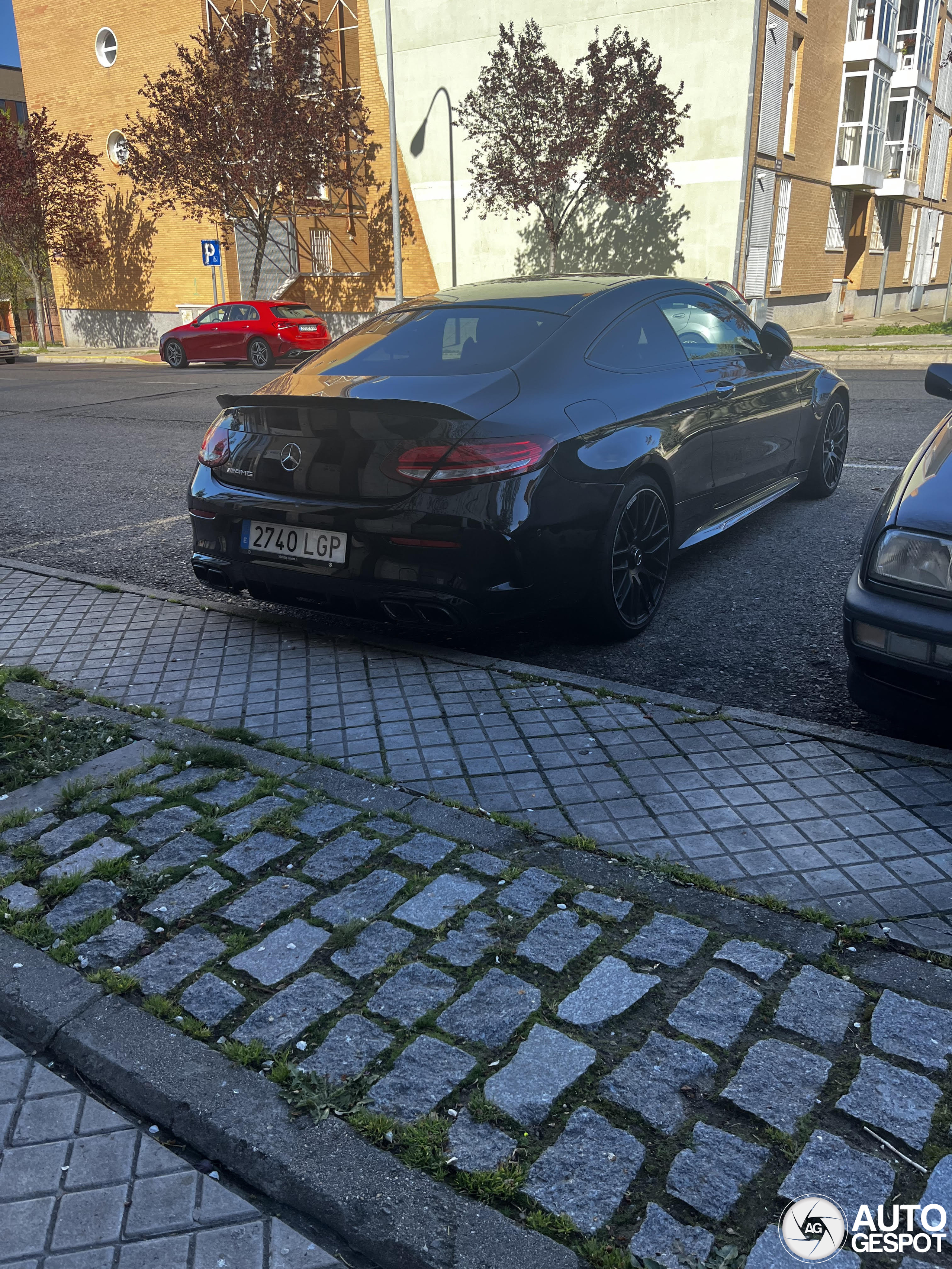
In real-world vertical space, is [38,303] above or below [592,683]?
above

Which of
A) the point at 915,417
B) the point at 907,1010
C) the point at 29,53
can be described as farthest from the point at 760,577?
the point at 29,53

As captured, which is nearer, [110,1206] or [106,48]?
[110,1206]

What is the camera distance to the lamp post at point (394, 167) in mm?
24672

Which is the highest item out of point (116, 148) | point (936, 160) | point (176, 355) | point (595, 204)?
point (936, 160)

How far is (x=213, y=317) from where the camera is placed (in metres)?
23.4

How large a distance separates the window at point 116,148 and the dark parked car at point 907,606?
36.2 meters

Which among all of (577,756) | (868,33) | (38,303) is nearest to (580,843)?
(577,756)

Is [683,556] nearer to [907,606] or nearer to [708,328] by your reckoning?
[708,328]

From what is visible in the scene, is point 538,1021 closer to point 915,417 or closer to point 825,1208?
point 825,1208

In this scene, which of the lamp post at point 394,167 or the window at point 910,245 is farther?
the window at point 910,245

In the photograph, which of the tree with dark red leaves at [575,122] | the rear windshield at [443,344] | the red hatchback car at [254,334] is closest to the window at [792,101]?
the tree with dark red leaves at [575,122]

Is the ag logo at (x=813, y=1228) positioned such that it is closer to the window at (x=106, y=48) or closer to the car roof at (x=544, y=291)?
the car roof at (x=544, y=291)

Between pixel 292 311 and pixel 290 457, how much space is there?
20.6m

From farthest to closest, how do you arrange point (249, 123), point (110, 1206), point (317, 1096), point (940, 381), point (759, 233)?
point (249, 123) < point (759, 233) < point (940, 381) < point (317, 1096) < point (110, 1206)
